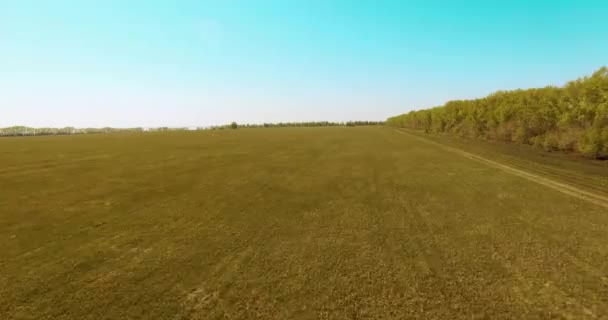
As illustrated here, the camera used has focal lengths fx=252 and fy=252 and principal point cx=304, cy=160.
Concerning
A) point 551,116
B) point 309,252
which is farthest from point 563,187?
point 551,116

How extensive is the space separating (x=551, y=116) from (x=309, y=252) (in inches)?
930

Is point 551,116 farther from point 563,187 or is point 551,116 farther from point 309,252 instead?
point 309,252

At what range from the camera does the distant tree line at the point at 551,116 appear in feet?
44.9

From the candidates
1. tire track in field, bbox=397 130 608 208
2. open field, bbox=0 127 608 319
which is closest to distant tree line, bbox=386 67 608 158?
tire track in field, bbox=397 130 608 208

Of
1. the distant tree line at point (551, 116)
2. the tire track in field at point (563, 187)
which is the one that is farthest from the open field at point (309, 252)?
the distant tree line at point (551, 116)

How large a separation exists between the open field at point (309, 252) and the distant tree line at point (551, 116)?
8095mm

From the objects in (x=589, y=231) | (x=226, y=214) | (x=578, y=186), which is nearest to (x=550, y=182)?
(x=578, y=186)

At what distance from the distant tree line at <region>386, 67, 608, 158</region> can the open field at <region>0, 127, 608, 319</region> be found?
8095mm

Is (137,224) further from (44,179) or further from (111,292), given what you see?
(44,179)

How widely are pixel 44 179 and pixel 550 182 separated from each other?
65.8 feet

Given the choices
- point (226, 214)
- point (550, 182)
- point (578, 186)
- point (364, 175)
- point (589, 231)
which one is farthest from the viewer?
point (364, 175)

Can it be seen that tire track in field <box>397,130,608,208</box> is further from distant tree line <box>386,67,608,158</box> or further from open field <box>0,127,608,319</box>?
distant tree line <box>386,67,608,158</box>

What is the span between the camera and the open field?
3082 millimetres

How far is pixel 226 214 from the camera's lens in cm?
643
